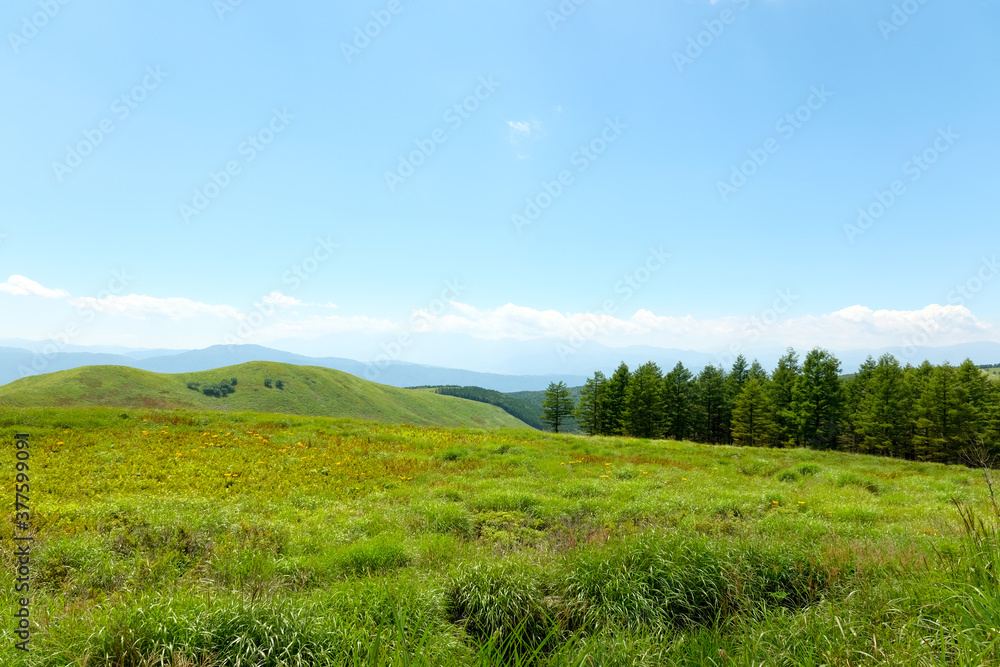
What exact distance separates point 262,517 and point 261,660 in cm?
607

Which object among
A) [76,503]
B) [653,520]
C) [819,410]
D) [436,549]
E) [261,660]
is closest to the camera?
[261,660]

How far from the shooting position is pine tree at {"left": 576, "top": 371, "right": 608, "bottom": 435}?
63.2 metres

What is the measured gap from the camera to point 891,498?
1266 cm

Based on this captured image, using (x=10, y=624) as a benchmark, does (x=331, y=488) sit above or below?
below

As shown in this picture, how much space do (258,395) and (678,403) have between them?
10966 cm

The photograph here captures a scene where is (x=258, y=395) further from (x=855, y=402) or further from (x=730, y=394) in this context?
(x=855, y=402)

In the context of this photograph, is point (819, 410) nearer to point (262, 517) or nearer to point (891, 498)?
point (891, 498)

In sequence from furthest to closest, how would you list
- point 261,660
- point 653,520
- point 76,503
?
point 653,520 < point 76,503 < point 261,660

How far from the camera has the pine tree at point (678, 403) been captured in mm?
62969

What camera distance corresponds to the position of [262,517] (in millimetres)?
8945

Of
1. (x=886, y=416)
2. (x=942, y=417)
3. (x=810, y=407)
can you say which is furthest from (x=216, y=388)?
(x=942, y=417)

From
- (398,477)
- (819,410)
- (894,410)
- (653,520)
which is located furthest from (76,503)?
(894,410)

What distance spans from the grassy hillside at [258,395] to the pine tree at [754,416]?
92933mm

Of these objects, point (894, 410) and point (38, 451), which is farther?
point (894, 410)
